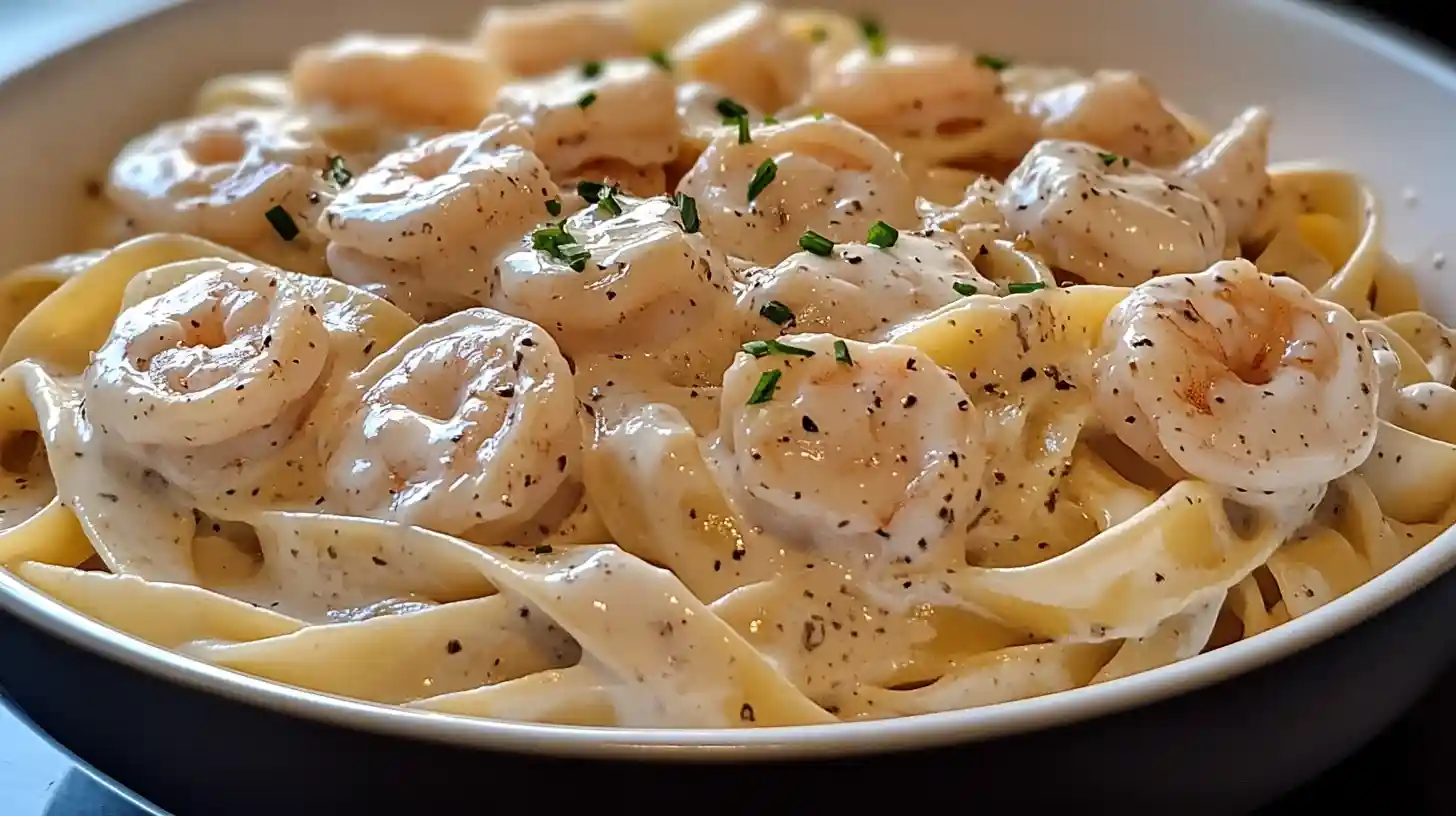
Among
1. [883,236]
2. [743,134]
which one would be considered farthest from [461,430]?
[743,134]

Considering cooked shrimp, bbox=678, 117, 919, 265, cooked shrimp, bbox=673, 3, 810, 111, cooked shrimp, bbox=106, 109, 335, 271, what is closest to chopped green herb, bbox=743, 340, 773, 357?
cooked shrimp, bbox=678, 117, 919, 265

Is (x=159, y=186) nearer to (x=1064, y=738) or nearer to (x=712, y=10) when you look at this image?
(x=712, y=10)

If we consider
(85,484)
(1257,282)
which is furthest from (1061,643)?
(85,484)

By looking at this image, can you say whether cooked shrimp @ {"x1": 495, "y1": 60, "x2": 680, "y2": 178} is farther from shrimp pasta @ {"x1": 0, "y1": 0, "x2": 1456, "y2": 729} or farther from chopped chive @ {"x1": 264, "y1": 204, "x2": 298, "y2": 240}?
chopped chive @ {"x1": 264, "y1": 204, "x2": 298, "y2": 240}

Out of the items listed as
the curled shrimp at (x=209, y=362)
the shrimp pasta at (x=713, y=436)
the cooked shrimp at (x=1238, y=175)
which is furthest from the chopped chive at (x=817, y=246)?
the cooked shrimp at (x=1238, y=175)

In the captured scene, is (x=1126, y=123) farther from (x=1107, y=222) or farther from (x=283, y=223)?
(x=283, y=223)
